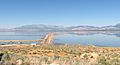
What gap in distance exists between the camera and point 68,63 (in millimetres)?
9562

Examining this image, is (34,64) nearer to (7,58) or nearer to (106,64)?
(7,58)

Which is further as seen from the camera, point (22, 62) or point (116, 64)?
point (116, 64)

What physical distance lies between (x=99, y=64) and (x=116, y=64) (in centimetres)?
106

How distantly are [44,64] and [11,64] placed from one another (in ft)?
3.60

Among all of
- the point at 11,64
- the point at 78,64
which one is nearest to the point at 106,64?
the point at 78,64

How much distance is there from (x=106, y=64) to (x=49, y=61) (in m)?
2.19

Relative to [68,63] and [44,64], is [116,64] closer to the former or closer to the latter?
[68,63]

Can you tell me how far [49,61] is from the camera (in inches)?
385

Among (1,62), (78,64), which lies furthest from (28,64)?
(78,64)

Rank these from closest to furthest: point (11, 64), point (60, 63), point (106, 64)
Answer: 1. point (11, 64)
2. point (60, 63)
3. point (106, 64)

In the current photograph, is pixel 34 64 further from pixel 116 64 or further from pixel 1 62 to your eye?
pixel 116 64

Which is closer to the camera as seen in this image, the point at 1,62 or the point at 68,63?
the point at 1,62

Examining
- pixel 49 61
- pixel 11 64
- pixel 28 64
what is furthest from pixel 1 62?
pixel 49 61

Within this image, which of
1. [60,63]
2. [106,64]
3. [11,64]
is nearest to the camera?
[11,64]
